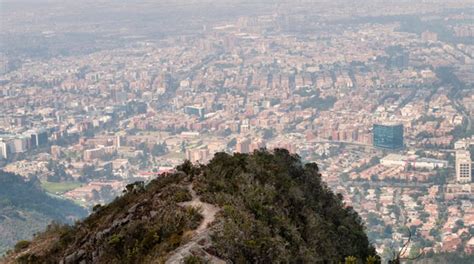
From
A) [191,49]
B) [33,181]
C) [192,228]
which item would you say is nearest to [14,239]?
[33,181]

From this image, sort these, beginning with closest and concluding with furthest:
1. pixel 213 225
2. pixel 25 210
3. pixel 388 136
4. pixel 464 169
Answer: pixel 213 225, pixel 25 210, pixel 464 169, pixel 388 136

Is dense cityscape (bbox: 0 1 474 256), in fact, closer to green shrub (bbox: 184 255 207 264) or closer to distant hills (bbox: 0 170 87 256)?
distant hills (bbox: 0 170 87 256)

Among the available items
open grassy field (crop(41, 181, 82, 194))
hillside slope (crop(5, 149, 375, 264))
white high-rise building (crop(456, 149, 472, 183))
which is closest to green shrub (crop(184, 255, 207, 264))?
hillside slope (crop(5, 149, 375, 264))

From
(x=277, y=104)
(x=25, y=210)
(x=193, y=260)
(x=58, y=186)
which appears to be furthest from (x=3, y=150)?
(x=193, y=260)

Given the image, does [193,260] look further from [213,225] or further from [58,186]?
[58,186]

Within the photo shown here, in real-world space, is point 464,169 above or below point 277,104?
above

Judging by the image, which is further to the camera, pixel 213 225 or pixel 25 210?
pixel 25 210

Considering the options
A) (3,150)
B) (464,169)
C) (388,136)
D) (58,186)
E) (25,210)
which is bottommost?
(58,186)
